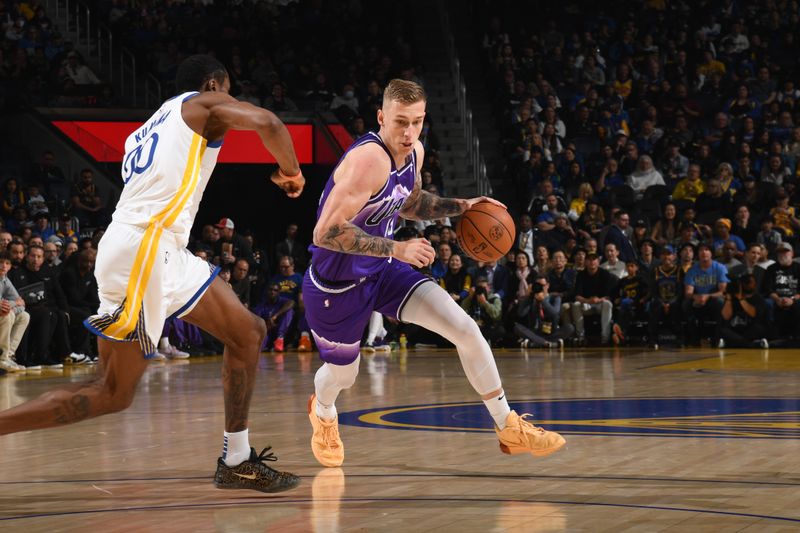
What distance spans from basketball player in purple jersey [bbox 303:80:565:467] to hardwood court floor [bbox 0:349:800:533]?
0.79 feet

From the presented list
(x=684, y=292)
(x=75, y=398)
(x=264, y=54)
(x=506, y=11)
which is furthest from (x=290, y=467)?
(x=506, y=11)

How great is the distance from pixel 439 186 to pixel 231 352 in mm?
12021

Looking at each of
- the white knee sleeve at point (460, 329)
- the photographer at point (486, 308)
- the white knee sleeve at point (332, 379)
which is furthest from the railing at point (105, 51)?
the white knee sleeve at point (460, 329)

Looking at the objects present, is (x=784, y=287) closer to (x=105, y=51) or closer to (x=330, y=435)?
(x=330, y=435)

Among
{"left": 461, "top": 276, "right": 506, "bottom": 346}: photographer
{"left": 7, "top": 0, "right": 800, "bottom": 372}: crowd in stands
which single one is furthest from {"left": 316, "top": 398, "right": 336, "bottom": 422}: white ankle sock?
{"left": 461, "top": 276, "right": 506, "bottom": 346}: photographer

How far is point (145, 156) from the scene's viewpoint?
4.64m

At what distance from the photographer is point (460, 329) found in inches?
206

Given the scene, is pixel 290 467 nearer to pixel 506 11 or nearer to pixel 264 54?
pixel 264 54

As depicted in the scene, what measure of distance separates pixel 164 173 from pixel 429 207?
1593mm

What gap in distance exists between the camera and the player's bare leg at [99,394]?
4.41m

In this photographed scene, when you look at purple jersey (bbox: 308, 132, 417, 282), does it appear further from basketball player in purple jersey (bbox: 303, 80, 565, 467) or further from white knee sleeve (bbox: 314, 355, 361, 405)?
white knee sleeve (bbox: 314, 355, 361, 405)

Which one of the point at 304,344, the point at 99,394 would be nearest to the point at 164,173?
the point at 99,394

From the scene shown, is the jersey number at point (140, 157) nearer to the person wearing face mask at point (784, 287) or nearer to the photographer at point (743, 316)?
the photographer at point (743, 316)

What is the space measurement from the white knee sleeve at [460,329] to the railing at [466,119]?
39.5 ft
